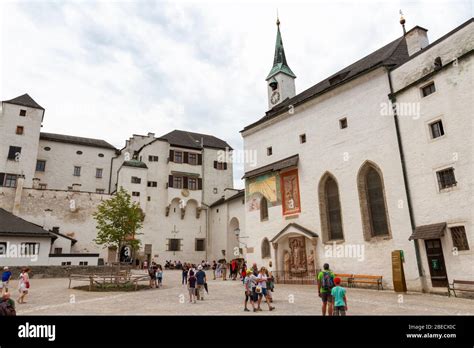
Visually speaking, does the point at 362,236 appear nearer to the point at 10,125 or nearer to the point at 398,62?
the point at 398,62

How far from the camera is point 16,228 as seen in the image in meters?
30.7

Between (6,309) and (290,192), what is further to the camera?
(290,192)

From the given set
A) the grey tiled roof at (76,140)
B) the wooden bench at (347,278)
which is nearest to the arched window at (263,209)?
the wooden bench at (347,278)

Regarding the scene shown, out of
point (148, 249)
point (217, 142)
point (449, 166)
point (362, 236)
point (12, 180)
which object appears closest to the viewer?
point (449, 166)

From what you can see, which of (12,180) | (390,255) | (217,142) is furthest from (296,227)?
(12,180)

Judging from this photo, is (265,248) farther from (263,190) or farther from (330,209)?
(330,209)

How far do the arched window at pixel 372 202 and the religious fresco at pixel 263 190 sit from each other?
814cm

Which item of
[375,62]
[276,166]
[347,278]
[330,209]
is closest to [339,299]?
[347,278]

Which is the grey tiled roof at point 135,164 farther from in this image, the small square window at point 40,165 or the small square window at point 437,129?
the small square window at point 437,129

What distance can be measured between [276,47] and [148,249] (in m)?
31.7

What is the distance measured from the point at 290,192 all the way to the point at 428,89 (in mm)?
12596

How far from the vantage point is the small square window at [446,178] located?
1677 cm

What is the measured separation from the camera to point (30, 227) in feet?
104

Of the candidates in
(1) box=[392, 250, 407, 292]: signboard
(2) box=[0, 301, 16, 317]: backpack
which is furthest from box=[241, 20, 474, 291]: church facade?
(2) box=[0, 301, 16, 317]: backpack
